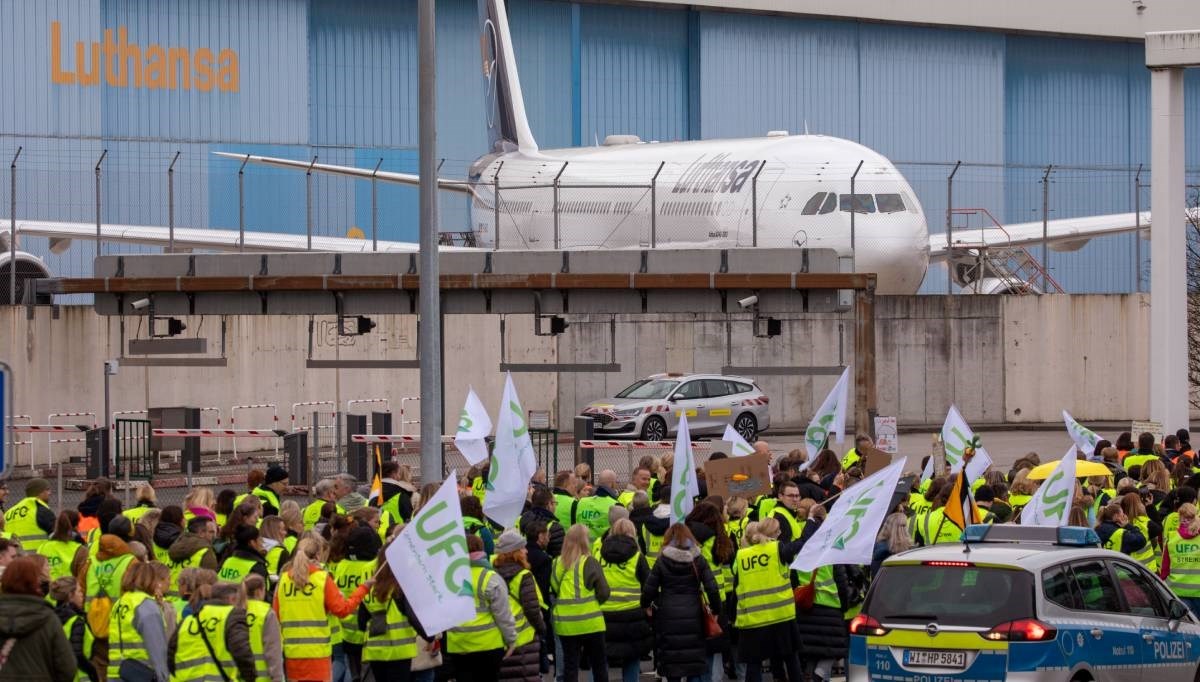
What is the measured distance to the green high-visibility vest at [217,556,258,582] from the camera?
11.8 metres

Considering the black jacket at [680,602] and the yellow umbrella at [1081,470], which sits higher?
the yellow umbrella at [1081,470]

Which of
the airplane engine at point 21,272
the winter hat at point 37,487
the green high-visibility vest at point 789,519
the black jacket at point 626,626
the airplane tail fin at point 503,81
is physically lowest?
the black jacket at point 626,626

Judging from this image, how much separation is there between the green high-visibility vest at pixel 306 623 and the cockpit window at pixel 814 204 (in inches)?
962

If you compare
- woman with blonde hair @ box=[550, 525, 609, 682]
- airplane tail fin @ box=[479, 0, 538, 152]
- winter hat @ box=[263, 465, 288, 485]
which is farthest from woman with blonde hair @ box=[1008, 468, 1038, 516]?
airplane tail fin @ box=[479, 0, 538, 152]

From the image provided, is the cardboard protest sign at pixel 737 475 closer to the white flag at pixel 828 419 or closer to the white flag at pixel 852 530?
the white flag at pixel 828 419

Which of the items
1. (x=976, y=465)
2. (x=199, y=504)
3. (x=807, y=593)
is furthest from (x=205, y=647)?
(x=976, y=465)

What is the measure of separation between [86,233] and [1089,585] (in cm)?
2825

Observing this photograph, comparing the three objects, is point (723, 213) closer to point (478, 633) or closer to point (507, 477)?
point (507, 477)

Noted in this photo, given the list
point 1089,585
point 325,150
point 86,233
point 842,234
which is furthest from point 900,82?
point 1089,585

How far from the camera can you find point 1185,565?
45.9 ft

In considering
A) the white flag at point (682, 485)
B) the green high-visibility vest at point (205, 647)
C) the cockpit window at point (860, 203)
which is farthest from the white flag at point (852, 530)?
the cockpit window at point (860, 203)

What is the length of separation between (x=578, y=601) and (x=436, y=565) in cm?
196

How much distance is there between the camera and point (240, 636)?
397 inches

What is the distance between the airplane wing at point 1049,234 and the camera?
132 ft
